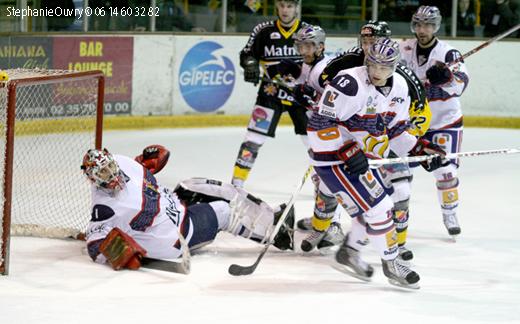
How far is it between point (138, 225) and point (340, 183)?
3.06 feet

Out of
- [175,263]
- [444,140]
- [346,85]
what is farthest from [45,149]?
[346,85]

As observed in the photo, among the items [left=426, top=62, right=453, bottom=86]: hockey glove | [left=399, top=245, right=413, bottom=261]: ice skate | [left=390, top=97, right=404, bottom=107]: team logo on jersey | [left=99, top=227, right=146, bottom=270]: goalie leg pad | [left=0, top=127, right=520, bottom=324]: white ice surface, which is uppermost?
[left=426, top=62, right=453, bottom=86]: hockey glove

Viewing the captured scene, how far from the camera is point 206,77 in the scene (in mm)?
9289

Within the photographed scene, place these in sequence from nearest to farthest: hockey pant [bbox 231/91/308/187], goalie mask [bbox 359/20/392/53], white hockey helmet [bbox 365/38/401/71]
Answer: white hockey helmet [bbox 365/38/401/71]
goalie mask [bbox 359/20/392/53]
hockey pant [bbox 231/91/308/187]

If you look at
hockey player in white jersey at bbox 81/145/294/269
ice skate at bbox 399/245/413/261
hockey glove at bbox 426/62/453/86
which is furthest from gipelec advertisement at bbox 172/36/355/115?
ice skate at bbox 399/245/413/261

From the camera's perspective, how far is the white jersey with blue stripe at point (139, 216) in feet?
15.5

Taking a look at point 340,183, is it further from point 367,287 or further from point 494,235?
point 494,235

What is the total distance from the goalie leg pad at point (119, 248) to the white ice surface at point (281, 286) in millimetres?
67

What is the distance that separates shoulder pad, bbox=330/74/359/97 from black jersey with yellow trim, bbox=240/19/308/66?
2.13 meters

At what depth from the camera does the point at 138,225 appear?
475cm

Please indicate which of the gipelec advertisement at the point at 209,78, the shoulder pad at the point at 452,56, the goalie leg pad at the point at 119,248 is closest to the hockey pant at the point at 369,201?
the goalie leg pad at the point at 119,248

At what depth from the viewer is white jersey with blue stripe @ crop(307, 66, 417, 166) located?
14.6 feet

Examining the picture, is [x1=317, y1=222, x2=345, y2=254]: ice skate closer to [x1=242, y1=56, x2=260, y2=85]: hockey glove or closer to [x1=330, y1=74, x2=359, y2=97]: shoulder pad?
[x1=330, y1=74, x2=359, y2=97]: shoulder pad

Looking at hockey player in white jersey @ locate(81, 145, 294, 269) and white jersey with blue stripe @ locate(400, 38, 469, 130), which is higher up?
white jersey with blue stripe @ locate(400, 38, 469, 130)
